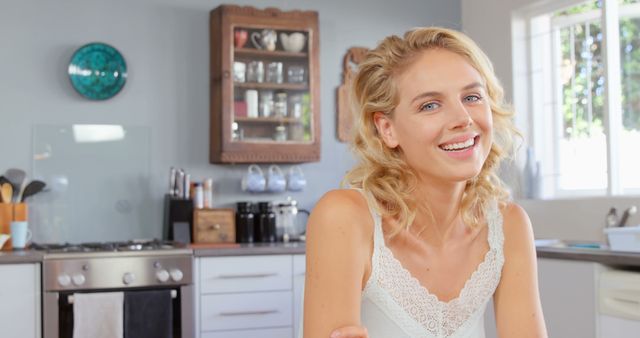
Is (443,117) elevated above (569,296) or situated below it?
above

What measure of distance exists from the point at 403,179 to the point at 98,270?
2.72 meters

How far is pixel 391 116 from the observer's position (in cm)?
141

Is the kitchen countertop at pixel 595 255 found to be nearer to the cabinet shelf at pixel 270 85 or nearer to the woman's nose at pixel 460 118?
the cabinet shelf at pixel 270 85

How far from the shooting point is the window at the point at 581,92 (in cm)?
404

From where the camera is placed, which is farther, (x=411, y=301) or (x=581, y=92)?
(x=581, y=92)

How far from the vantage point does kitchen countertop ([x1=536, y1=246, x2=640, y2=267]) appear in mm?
3092

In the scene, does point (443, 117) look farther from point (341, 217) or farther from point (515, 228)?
point (515, 228)

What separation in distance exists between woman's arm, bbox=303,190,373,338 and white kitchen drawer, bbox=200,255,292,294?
2745 millimetres

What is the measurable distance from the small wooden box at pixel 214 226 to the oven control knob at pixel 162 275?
56 centimetres

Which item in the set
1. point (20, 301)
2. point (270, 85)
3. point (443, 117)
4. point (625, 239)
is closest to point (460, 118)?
point (443, 117)

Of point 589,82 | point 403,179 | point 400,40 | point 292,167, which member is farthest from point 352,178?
point 292,167

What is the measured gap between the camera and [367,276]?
1.46 metres

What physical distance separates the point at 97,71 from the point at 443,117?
3.57 meters

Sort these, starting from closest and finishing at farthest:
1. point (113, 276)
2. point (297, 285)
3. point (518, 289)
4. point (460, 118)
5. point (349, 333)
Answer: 1. point (349, 333)
2. point (460, 118)
3. point (518, 289)
4. point (113, 276)
5. point (297, 285)
